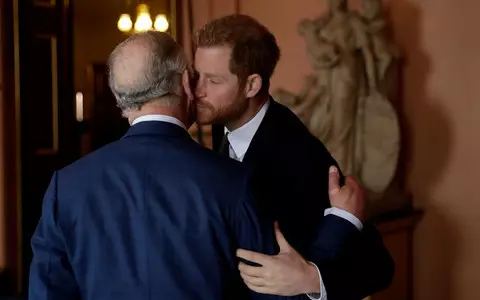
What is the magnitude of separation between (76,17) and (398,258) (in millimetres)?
3872

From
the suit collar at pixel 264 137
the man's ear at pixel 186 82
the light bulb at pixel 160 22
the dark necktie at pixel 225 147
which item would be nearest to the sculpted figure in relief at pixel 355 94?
the light bulb at pixel 160 22

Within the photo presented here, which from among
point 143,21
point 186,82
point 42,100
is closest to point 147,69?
point 186,82

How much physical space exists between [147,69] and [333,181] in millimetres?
420

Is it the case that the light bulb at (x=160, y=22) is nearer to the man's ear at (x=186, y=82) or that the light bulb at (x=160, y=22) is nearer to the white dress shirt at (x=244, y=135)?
the white dress shirt at (x=244, y=135)

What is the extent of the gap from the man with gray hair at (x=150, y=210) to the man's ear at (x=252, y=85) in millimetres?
216

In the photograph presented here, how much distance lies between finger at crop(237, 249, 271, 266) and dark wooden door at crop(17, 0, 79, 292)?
130 inches

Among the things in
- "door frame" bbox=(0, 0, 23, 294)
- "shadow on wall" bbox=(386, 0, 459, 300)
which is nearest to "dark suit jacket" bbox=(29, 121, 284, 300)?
"shadow on wall" bbox=(386, 0, 459, 300)

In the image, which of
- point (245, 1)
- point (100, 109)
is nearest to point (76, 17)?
point (100, 109)

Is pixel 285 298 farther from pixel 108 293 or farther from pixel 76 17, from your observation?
pixel 76 17

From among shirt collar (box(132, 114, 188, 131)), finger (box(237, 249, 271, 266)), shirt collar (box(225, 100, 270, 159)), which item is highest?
shirt collar (box(132, 114, 188, 131))

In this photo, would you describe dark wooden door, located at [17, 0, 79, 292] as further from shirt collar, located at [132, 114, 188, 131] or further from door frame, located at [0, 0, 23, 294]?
shirt collar, located at [132, 114, 188, 131]

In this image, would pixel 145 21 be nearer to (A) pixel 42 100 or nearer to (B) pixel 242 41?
(A) pixel 42 100

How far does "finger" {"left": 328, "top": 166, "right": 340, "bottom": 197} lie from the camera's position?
1.30 m

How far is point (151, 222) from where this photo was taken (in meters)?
1.16
